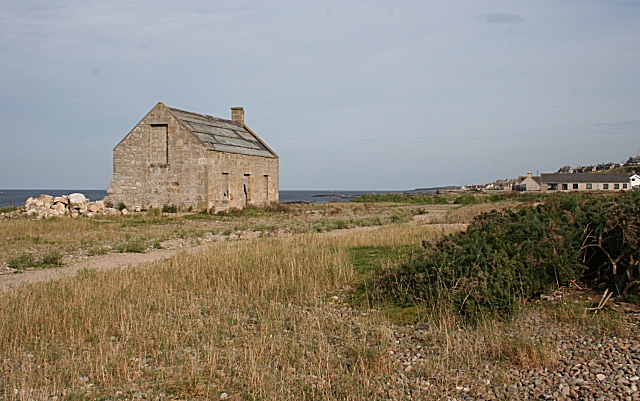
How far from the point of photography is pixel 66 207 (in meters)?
29.3

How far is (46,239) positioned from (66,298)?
10925 mm

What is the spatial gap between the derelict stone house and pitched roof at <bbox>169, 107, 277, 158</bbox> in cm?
9

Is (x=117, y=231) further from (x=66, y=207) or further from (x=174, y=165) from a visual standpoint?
(x=174, y=165)

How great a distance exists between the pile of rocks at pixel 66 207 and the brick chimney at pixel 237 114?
42.9 feet

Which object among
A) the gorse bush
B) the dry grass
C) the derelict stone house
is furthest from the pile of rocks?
the gorse bush

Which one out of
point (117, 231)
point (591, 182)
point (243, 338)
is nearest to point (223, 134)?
point (117, 231)

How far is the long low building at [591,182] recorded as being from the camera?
85.2 m

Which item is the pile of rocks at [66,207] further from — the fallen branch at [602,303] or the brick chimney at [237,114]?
the fallen branch at [602,303]

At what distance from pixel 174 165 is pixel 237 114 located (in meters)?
10.9

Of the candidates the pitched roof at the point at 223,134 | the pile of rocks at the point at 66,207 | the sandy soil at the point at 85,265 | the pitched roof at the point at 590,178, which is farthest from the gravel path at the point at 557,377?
the pitched roof at the point at 590,178

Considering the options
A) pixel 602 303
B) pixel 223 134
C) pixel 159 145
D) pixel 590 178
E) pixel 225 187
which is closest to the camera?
pixel 602 303

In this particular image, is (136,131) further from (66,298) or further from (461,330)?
(461,330)

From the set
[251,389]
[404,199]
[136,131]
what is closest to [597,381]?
[251,389]

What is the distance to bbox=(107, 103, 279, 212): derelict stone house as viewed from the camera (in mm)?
30438
